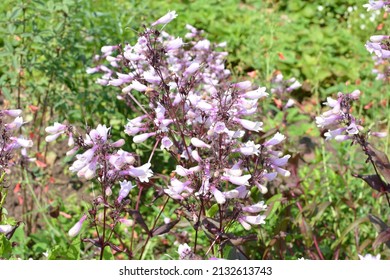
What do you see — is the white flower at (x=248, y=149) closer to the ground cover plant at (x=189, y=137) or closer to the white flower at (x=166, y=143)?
the ground cover plant at (x=189, y=137)

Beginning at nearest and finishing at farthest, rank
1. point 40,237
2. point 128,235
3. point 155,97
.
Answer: point 155,97
point 40,237
point 128,235

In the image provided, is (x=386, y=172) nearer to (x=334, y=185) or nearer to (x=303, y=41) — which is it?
(x=334, y=185)

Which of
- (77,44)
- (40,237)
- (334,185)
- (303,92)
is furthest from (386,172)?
(303,92)

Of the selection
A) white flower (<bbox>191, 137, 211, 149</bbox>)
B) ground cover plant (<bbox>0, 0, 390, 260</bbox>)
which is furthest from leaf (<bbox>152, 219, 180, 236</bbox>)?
white flower (<bbox>191, 137, 211, 149</bbox>)

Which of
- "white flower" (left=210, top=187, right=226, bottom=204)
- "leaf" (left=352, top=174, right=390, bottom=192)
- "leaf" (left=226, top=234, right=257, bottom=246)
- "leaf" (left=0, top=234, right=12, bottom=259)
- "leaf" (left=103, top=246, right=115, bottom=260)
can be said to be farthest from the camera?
"leaf" (left=103, top=246, right=115, bottom=260)

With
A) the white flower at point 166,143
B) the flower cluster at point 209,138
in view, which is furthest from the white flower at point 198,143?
the white flower at point 166,143

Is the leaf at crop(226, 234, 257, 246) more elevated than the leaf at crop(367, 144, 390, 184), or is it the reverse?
the leaf at crop(367, 144, 390, 184)

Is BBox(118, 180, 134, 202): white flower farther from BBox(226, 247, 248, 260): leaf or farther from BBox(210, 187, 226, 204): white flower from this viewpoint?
BBox(226, 247, 248, 260): leaf

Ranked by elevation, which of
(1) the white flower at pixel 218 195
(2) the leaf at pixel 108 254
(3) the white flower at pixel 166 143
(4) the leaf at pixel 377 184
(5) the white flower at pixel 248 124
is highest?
(5) the white flower at pixel 248 124
